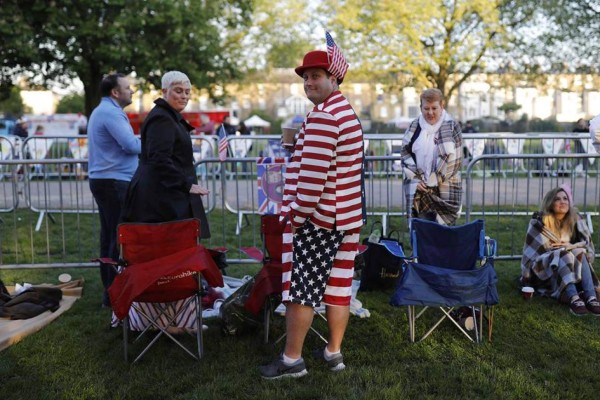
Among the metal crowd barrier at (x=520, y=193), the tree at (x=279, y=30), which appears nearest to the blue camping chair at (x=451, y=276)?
the metal crowd barrier at (x=520, y=193)

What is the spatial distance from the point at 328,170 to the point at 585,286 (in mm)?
2973

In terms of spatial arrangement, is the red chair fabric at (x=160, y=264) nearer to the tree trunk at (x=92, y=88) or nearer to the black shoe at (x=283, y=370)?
the black shoe at (x=283, y=370)

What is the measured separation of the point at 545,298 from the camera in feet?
19.9

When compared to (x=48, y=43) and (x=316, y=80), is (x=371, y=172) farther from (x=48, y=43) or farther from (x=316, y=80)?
(x=48, y=43)

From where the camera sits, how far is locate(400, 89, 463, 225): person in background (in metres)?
5.75

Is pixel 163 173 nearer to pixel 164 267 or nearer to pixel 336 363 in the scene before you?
pixel 164 267

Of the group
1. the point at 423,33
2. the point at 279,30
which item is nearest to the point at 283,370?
the point at 423,33

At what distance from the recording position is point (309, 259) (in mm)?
4188

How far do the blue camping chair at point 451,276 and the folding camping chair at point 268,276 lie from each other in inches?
28.3

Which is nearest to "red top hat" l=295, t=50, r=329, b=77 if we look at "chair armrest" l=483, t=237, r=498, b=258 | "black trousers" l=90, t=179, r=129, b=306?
"chair armrest" l=483, t=237, r=498, b=258

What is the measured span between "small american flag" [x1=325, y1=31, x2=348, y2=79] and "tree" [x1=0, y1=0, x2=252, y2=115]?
739 inches

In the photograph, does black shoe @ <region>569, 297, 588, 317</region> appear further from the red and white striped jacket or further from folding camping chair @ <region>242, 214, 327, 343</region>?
the red and white striped jacket

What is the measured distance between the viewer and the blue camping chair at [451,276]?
4.77 m

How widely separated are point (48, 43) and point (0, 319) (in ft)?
62.7
